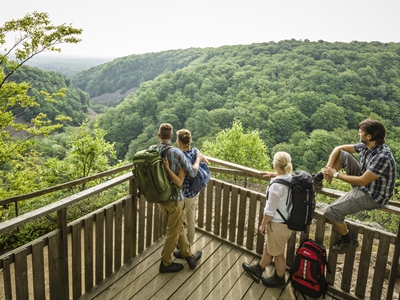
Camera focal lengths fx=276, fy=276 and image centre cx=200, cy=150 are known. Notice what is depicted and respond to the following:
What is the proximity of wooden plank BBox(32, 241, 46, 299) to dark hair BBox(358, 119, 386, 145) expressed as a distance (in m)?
2.70

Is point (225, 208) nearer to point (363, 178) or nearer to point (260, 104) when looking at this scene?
point (363, 178)

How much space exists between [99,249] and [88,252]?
5.3 inches

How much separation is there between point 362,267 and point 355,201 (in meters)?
0.71

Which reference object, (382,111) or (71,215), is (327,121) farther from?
(71,215)

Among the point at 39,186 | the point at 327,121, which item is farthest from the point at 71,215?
the point at 327,121

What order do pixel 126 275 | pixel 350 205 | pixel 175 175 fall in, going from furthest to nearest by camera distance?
pixel 126 275 < pixel 175 175 < pixel 350 205

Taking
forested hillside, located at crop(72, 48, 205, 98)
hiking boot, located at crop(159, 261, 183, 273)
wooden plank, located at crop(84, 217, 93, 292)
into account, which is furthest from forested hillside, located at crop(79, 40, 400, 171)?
wooden plank, located at crop(84, 217, 93, 292)

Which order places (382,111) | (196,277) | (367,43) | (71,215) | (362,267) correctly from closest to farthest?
(362,267) → (196,277) → (71,215) → (382,111) → (367,43)

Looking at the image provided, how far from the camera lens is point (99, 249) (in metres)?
2.66

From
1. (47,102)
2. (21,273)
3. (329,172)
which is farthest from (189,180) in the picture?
(47,102)

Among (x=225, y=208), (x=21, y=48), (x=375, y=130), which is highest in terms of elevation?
(x=21, y=48)

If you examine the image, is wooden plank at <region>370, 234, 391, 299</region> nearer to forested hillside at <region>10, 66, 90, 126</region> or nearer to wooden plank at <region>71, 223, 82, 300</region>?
wooden plank at <region>71, 223, 82, 300</region>

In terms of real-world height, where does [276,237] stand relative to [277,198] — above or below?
below

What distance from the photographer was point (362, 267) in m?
2.60
